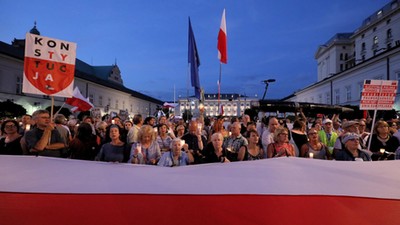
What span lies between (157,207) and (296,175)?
1567mm

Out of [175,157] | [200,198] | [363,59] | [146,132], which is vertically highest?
[363,59]

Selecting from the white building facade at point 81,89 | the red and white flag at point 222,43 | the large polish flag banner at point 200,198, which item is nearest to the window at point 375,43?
the white building facade at point 81,89

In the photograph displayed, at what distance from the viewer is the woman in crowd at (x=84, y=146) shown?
5293 mm

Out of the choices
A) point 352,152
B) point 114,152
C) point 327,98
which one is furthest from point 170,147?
point 327,98

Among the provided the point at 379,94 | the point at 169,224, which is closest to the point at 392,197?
the point at 169,224

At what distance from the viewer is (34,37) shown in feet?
16.5

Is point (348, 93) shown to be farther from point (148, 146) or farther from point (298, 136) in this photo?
point (148, 146)

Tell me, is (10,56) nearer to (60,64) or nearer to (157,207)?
(60,64)

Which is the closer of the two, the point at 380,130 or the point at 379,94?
the point at 380,130

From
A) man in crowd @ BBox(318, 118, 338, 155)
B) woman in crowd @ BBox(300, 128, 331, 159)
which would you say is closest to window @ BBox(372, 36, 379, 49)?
man in crowd @ BBox(318, 118, 338, 155)

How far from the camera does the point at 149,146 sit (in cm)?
511

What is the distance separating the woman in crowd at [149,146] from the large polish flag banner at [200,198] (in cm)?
168

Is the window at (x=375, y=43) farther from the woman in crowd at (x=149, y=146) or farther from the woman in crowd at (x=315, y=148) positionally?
the woman in crowd at (x=149, y=146)

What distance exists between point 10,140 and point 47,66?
1408mm
